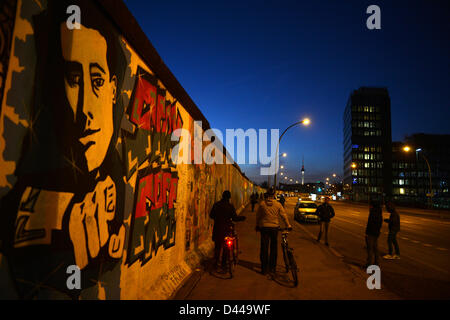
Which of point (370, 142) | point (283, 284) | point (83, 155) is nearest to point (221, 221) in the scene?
point (283, 284)

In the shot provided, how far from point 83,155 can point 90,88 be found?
73cm

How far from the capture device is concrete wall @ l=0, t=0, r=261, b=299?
1904 millimetres

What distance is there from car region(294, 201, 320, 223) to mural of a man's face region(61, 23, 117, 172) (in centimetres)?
1662

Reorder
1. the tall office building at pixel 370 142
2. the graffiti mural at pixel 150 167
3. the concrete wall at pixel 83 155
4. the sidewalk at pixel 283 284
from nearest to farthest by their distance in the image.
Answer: the concrete wall at pixel 83 155
the graffiti mural at pixel 150 167
the sidewalk at pixel 283 284
the tall office building at pixel 370 142

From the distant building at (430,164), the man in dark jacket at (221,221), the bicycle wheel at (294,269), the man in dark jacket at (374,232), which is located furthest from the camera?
the distant building at (430,164)

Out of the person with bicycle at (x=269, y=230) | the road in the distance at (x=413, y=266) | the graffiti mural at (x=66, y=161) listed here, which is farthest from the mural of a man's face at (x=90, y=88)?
the road in the distance at (x=413, y=266)

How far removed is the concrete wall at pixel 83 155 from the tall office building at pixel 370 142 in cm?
12914

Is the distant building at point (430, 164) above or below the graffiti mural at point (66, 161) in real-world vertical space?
above

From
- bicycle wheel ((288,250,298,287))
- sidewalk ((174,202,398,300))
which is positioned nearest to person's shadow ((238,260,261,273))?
sidewalk ((174,202,398,300))

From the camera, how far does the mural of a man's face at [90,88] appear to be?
2471mm

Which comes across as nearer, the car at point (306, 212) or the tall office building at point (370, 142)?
the car at point (306, 212)

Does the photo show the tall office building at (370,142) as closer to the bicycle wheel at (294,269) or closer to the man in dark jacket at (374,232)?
the man in dark jacket at (374,232)

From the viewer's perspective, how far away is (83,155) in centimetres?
263
